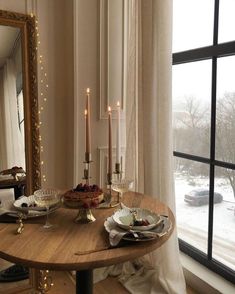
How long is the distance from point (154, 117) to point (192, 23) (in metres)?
0.78

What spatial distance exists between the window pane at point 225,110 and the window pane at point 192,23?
23 centimetres

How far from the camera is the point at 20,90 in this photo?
6.70ft

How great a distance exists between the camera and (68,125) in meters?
2.34

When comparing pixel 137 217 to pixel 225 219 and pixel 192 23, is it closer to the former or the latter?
pixel 225 219

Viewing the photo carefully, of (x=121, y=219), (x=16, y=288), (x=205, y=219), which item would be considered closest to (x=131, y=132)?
(x=205, y=219)

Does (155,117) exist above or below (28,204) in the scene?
above

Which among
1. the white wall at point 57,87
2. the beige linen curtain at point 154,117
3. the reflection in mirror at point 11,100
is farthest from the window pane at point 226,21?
the reflection in mirror at point 11,100

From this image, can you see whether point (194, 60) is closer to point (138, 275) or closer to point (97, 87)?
point (97, 87)

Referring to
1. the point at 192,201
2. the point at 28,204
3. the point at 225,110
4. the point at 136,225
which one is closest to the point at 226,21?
the point at 225,110

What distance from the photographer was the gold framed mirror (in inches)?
78.1

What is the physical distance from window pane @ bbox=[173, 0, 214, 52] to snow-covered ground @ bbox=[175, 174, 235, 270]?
971 millimetres

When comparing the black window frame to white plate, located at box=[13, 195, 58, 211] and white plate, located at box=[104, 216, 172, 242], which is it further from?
white plate, located at box=[13, 195, 58, 211]

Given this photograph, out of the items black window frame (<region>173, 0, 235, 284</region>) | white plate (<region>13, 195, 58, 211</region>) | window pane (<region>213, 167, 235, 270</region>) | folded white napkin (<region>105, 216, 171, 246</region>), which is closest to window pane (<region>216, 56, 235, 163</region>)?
black window frame (<region>173, 0, 235, 284</region>)

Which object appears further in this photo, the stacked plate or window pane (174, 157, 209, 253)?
window pane (174, 157, 209, 253)
